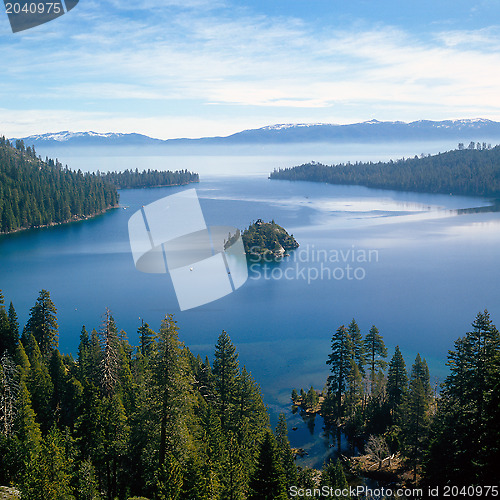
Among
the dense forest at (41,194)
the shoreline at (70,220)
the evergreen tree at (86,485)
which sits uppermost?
the dense forest at (41,194)

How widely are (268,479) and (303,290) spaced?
4565 centimetres

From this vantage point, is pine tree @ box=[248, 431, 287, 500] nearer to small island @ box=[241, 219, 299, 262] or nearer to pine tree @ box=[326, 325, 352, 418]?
pine tree @ box=[326, 325, 352, 418]

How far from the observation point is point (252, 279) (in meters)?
67.4

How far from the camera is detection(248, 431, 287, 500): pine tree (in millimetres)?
15039

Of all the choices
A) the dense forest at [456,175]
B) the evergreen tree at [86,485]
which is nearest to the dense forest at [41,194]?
the evergreen tree at [86,485]

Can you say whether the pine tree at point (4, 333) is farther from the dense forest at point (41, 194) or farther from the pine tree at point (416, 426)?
the dense forest at point (41, 194)

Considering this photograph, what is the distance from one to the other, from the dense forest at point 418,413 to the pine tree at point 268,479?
5584mm

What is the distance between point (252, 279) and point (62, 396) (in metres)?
42.3

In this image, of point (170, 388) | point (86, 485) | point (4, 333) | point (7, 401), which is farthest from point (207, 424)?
point (4, 333)

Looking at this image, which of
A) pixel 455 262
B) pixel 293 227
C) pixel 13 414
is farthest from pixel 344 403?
pixel 293 227

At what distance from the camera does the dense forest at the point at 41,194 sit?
11100cm

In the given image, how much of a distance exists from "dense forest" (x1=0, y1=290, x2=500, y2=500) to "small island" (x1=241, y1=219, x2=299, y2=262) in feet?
158

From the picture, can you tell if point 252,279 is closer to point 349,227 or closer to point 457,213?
point 349,227

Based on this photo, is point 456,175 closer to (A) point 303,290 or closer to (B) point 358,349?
(A) point 303,290
